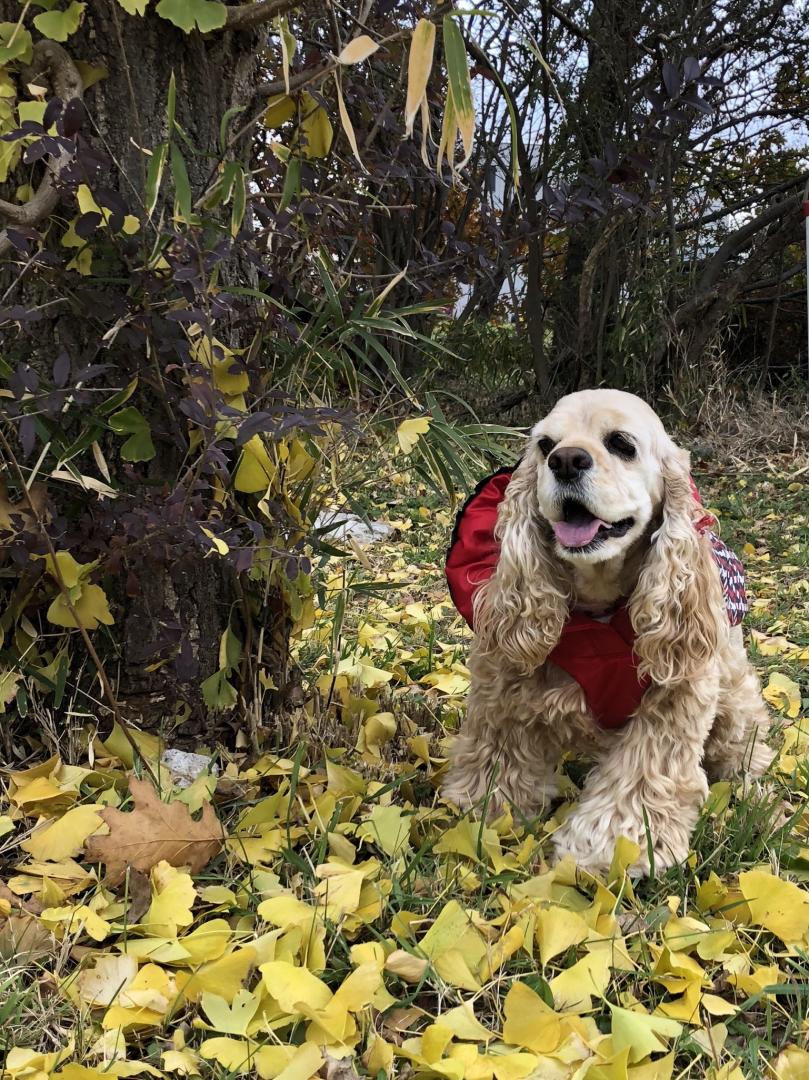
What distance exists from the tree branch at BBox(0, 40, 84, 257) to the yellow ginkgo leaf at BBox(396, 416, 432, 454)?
0.80 metres

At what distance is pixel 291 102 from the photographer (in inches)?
75.0

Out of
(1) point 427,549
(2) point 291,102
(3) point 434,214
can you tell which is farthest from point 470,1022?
(3) point 434,214

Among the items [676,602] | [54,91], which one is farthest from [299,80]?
[676,602]

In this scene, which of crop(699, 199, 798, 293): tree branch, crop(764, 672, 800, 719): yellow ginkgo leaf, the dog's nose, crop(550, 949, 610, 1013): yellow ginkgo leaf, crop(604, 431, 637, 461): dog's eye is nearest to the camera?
crop(550, 949, 610, 1013): yellow ginkgo leaf

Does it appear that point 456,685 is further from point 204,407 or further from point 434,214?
point 434,214

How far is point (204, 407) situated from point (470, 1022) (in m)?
1.15

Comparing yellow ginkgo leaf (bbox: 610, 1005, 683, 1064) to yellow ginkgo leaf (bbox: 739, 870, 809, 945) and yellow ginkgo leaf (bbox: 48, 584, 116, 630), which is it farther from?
yellow ginkgo leaf (bbox: 48, 584, 116, 630)

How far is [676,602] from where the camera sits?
1.85 m

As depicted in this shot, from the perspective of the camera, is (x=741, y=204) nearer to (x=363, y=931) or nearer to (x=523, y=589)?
(x=523, y=589)

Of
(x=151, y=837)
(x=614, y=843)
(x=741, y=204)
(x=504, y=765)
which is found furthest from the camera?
(x=741, y=204)

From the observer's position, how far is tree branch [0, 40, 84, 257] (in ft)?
5.44

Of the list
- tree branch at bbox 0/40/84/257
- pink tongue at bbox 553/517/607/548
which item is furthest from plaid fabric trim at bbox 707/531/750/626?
tree branch at bbox 0/40/84/257

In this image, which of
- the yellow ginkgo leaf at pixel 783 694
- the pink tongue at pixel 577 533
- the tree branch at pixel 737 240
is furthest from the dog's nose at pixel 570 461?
the tree branch at pixel 737 240

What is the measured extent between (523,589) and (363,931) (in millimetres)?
770
